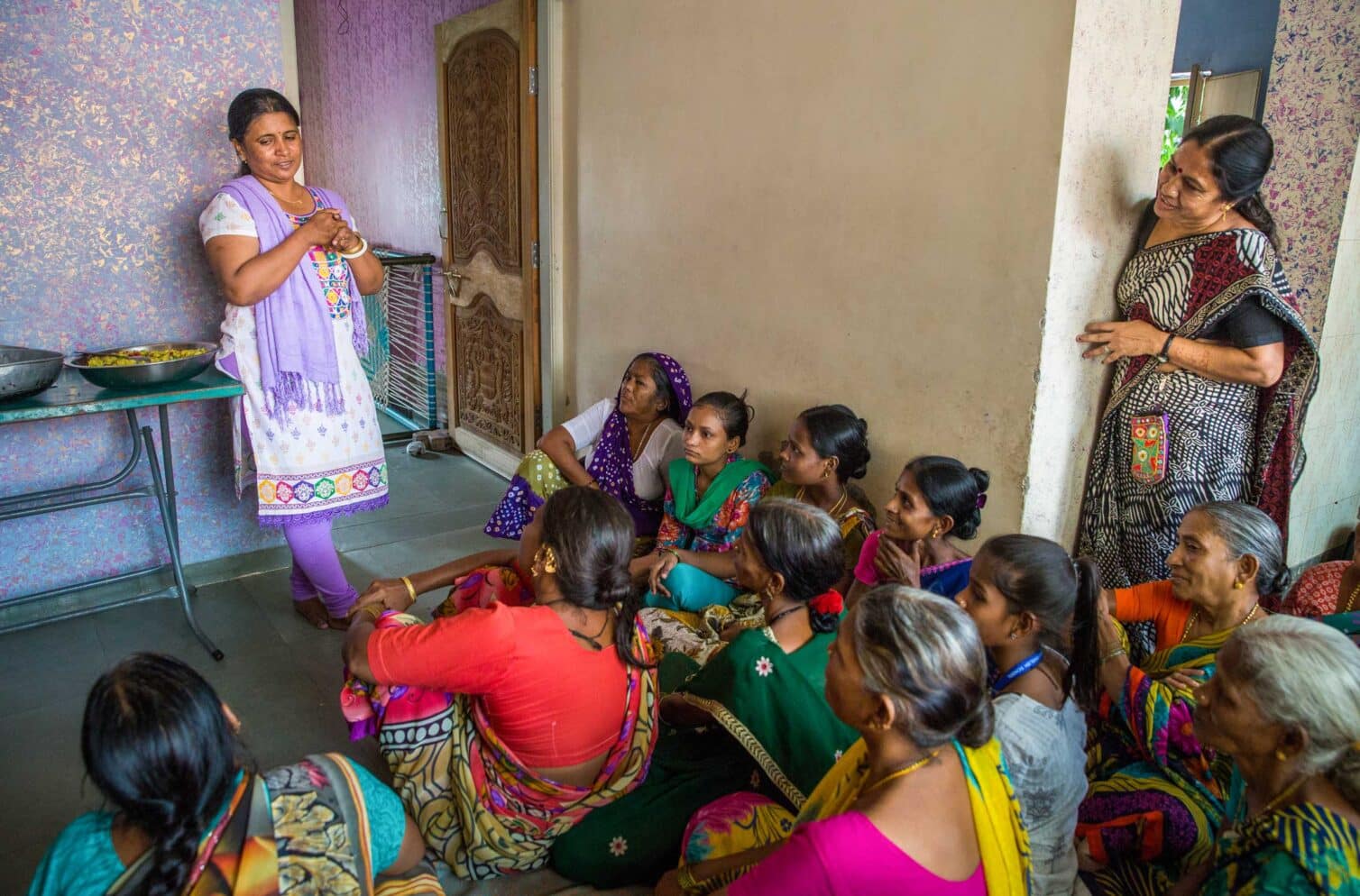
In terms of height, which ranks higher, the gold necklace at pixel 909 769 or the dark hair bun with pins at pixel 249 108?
the dark hair bun with pins at pixel 249 108

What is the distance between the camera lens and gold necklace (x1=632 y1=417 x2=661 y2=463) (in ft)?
12.2

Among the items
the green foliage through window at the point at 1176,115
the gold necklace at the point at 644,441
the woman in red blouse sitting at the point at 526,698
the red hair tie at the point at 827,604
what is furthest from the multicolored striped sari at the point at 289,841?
the green foliage through window at the point at 1176,115

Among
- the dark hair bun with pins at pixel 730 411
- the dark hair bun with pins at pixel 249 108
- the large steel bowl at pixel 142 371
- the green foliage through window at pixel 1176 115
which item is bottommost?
the dark hair bun with pins at pixel 730 411

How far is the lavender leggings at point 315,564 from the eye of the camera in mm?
3326

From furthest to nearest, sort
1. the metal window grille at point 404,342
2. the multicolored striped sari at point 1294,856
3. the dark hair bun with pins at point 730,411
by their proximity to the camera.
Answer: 1. the metal window grille at point 404,342
2. the dark hair bun with pins at point 730,411
3. the multicolored striped sari at point 1294,856

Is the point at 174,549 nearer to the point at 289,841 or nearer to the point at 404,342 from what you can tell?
the point at 289,841

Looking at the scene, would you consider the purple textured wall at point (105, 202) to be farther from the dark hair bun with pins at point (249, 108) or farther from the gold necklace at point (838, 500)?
the gold necklace at point (838, 500)

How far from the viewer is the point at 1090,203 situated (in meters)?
2.63

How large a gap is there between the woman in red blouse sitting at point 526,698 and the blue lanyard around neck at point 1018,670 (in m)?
0.78

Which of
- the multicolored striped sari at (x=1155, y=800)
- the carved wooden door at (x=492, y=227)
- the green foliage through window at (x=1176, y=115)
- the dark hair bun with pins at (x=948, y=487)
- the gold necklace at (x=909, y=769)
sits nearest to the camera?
the gold necklace at (x=909, y=769)

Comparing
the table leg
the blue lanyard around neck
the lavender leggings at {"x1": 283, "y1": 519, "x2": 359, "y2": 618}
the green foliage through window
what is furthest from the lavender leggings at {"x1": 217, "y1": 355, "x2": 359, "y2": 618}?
the green foliage through window

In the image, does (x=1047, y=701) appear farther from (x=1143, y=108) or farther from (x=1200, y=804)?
(x=1143, y=108)

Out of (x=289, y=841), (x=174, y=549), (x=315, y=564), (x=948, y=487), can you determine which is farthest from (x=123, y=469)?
(x=948, y=487)

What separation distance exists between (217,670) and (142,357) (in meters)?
1.12
